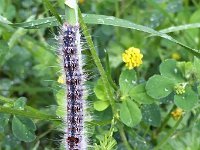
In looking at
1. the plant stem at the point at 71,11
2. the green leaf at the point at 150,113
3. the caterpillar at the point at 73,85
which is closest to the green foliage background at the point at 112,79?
the green leaf at the point at 150,113

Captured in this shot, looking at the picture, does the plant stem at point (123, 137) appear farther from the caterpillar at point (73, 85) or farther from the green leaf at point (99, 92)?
the caterpillar at point (73, 85)

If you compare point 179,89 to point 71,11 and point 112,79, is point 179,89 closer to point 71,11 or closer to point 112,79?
point 112,79

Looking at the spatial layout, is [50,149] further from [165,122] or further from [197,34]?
[197,34]

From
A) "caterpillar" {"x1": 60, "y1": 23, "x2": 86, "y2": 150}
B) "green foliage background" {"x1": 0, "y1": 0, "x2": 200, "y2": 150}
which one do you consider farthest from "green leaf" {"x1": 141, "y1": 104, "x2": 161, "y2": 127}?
"caterpillar" {"x1": 60, "y1": 23, "x2": 86, "y2": 150}

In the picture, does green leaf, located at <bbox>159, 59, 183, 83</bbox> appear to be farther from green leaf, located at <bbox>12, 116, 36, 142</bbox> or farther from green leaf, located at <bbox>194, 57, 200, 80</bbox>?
green leaf, located at <bbox>12, 116, 36, 142</bbox>

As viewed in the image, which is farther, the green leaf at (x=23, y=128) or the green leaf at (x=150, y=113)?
the green leaf at (x=150, y=113)

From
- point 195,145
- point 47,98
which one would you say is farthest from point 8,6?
point 195,145

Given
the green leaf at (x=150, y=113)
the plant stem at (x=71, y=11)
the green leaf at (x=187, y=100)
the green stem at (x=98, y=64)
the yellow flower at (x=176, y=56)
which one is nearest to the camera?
the plant stem at (x=71, y=11)
